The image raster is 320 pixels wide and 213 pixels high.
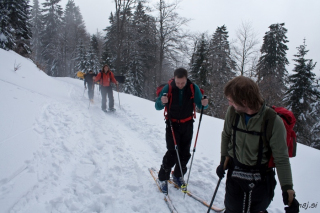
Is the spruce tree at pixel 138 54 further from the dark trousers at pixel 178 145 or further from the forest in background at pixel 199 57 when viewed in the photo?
the dark trousers at pixel 178 145

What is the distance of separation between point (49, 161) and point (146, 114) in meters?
Result: 5.12

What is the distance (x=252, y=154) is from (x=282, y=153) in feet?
0.81

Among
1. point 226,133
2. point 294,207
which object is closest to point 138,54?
point 226,133

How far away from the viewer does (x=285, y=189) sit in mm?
1501

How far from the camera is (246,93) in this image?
5.22ft

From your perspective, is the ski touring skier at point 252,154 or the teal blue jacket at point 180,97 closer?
the ski touring skier at point 252,154

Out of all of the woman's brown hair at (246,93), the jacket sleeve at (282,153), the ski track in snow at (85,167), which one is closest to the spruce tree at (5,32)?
the ski track in snow at (85,167)

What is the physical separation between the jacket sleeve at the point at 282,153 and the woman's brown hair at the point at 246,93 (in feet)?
0.72

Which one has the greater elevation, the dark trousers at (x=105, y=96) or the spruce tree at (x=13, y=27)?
the spruce tree at (x=13, y=27)

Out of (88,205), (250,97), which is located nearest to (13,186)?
(88,205)

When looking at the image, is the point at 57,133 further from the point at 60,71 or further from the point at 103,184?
the point at 60,71

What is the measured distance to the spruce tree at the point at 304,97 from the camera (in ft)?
49.5

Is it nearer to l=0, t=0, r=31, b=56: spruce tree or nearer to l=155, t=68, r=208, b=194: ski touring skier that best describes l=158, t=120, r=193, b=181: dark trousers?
l=155, t=68, r=208, b=194: ski touring skier

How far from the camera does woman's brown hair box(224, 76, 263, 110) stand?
159cm
